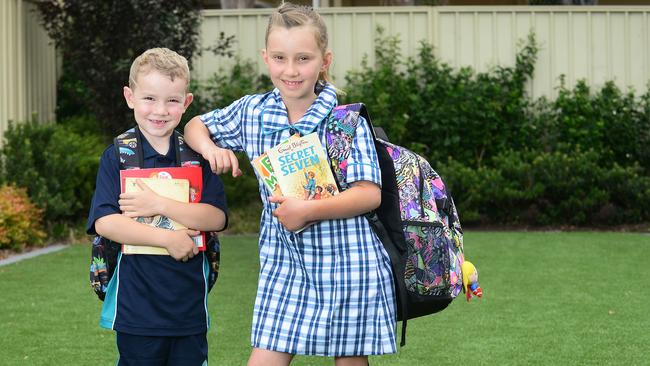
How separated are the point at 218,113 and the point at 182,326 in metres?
0.76

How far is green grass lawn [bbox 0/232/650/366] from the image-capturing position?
6227 mm

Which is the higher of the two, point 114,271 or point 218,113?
point 218,113

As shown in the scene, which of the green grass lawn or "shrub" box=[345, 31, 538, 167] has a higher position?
"shrub" box=[345, 31, 538, 167]

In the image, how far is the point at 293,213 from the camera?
3676 mm

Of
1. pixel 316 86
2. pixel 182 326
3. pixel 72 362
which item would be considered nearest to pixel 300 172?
pixel 316 86

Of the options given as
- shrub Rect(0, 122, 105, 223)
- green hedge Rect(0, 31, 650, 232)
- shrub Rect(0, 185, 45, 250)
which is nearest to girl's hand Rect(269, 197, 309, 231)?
shrub Rect(0, 185, 45, 250)

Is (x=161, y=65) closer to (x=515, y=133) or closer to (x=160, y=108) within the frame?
(x=160, y=108)

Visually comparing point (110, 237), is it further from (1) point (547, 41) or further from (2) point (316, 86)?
(1) point (547, 41)

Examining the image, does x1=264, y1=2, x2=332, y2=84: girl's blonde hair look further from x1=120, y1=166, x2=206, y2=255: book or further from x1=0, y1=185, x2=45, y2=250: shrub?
x1=0, y1=185, x2=45, y2=250: shrub

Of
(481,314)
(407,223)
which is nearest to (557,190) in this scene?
(481,314)

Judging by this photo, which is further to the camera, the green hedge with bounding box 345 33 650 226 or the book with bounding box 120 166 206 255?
the green hedge with bounding box 345 33 650 226

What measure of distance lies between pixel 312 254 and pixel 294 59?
0.65m

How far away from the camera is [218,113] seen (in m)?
4.09

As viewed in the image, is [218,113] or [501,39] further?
[501,39]
